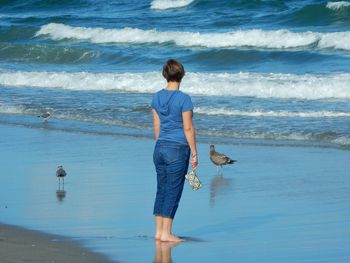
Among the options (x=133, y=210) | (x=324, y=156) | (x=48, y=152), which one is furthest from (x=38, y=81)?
(x=133, y=210)

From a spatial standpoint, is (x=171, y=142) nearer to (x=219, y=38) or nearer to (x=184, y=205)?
(x=184, y=205)

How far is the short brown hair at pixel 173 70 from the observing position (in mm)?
7668

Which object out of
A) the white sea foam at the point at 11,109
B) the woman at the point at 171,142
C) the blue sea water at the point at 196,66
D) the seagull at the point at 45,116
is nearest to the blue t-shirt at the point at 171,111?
the woman at the point at 171,142

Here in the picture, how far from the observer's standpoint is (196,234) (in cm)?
A: 837

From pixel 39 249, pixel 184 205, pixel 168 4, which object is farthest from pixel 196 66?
pixel 39 249

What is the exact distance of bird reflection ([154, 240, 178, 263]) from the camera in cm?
751

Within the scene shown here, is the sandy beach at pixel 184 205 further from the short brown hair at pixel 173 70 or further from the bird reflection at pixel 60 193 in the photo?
the short brown hair at pixel 173 70

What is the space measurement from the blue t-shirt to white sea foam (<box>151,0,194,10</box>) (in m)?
30.3

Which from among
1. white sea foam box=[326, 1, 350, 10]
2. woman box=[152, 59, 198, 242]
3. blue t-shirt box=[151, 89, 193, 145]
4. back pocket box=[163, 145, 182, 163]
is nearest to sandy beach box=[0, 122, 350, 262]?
woman box=[152, 59, 198, 242]

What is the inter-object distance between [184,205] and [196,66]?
1485 cm

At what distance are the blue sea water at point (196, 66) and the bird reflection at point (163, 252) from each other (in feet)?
17.4

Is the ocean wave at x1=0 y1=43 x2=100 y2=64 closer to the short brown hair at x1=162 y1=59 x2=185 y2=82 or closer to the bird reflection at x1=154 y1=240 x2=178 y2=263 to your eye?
the bird reflection at x1=154 y1=240 x2=178 y2=263

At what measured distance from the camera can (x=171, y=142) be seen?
7.84 meters

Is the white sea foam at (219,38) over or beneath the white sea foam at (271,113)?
over
